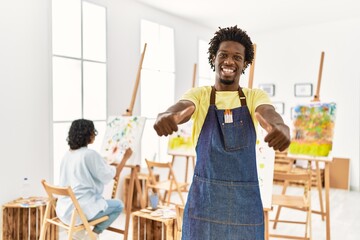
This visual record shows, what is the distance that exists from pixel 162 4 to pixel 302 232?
11.3 ft

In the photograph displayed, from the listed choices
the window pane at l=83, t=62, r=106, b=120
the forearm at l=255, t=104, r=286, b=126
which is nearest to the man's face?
the forearm at l=255, t=104, r=286, b=126

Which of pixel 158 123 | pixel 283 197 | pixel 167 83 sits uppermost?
pixel 167 83

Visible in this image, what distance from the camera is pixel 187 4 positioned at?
15.8 ft

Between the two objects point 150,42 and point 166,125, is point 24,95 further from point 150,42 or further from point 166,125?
point 166,125

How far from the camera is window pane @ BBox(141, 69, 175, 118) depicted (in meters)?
5.04

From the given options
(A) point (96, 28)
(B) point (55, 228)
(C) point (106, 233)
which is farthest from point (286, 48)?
(B) point (55, 228)

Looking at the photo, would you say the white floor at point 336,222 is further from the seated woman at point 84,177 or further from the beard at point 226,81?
the beard at point 226,81

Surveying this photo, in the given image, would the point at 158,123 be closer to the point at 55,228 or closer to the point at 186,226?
the point at 186,226

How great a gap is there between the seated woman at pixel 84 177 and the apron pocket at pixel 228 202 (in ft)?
5.18

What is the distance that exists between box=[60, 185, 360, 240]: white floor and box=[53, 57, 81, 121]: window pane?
1.33 m

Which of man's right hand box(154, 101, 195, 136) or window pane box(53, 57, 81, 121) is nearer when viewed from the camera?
man's right hand box(154, 101, 195, 136)

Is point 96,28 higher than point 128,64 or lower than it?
higher

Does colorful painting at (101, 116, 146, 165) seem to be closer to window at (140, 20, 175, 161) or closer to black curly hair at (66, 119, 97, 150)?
black curly hair at (66, 119, 97, 150)

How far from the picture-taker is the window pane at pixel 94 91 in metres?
4.12
